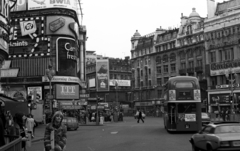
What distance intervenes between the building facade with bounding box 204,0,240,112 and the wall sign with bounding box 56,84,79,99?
84.4ft

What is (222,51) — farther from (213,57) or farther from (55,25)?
(55,25)

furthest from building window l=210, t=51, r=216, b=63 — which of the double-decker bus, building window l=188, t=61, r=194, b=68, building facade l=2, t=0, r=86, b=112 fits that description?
the double-decker bus

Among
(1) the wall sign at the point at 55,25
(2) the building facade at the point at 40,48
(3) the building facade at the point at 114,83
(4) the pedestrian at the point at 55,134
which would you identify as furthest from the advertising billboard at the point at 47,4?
(4) the pedestrian at the point at 55,134

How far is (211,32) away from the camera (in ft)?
225

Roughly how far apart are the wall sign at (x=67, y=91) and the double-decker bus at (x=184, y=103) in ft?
132

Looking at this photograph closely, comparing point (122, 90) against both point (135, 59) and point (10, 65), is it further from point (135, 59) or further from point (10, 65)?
point (10, 65)

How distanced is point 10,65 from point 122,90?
55.0m

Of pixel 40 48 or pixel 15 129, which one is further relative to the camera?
pixel 40 48

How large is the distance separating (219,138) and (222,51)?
5670 cm

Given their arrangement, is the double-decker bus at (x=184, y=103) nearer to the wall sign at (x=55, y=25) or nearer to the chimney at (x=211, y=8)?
the wall sign at (x=55, y=25)

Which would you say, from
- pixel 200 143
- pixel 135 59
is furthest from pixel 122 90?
pixel 200 143

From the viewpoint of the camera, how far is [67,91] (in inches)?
2490

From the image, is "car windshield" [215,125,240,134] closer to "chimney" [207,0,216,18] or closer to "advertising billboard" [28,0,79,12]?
"advertising billboard" [28,0,79,12]

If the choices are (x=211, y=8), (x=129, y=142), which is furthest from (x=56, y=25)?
(x=129, y=142)
